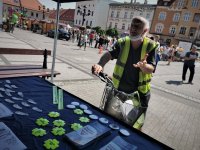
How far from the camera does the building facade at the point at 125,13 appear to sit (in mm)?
52844

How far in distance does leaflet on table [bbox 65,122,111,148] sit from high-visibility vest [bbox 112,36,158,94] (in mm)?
999

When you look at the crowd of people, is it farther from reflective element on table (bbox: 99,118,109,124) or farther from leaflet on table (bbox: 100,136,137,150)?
leaflet on table (bbox: 100,136,137,150)

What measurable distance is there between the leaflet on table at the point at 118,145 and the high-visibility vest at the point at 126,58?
1.08m


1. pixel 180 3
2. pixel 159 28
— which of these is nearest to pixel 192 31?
pixel 180 3

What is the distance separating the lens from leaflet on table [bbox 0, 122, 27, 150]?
1392mm

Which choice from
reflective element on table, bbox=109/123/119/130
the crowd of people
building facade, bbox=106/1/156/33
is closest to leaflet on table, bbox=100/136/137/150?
reflective element on table, bbox=109/123/119/130

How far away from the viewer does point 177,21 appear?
156 ft

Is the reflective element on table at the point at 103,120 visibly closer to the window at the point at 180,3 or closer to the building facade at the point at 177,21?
the building facade at the point at 177,21

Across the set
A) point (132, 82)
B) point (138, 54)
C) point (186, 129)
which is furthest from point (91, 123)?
point (186, 129)

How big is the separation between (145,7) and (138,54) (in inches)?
2153

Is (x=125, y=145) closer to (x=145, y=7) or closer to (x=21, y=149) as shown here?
(x=21, y=149)

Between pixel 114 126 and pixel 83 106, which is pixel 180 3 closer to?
pixel 83 106

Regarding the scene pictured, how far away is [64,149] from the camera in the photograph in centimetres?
152

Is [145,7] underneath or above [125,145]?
above
